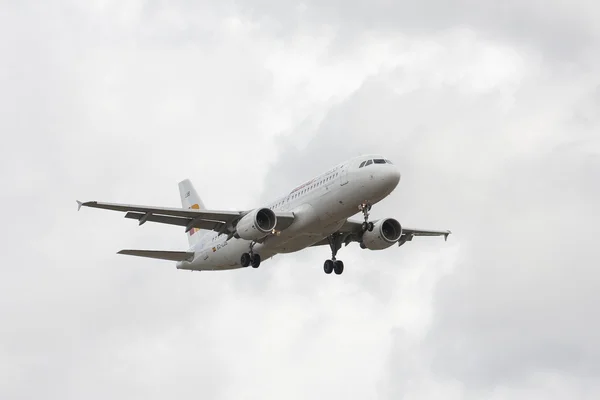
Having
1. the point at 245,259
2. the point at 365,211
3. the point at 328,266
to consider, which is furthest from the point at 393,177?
the point at 328,266

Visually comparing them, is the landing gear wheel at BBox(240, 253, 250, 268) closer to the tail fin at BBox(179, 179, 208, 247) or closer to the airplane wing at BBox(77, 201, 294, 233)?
the airplane wing at BBox(77, 201, 294, 233)

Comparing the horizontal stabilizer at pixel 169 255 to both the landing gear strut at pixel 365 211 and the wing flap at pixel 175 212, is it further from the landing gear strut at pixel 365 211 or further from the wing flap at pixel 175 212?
the landing gear strut at pixel 365 211

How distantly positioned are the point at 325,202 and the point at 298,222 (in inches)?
87.9

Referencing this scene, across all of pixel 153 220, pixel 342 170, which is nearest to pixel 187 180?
pixel 153 220

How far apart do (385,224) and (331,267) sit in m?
4.38

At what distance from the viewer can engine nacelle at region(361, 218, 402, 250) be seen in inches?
2697

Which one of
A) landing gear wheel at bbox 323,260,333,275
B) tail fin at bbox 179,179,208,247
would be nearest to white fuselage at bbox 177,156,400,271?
landing gear wheel at bbox 323,260,333,275

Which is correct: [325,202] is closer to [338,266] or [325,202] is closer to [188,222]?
[338,266]

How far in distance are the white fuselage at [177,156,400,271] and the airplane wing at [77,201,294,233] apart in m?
0.89

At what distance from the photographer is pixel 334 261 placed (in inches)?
2776

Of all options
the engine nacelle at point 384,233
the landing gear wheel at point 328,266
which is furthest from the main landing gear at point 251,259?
the engine nacelle at point 384,233

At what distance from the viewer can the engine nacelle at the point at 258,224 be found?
209 ft

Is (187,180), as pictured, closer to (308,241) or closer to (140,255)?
(140,255)

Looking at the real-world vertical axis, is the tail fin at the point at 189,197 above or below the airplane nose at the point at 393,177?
above
